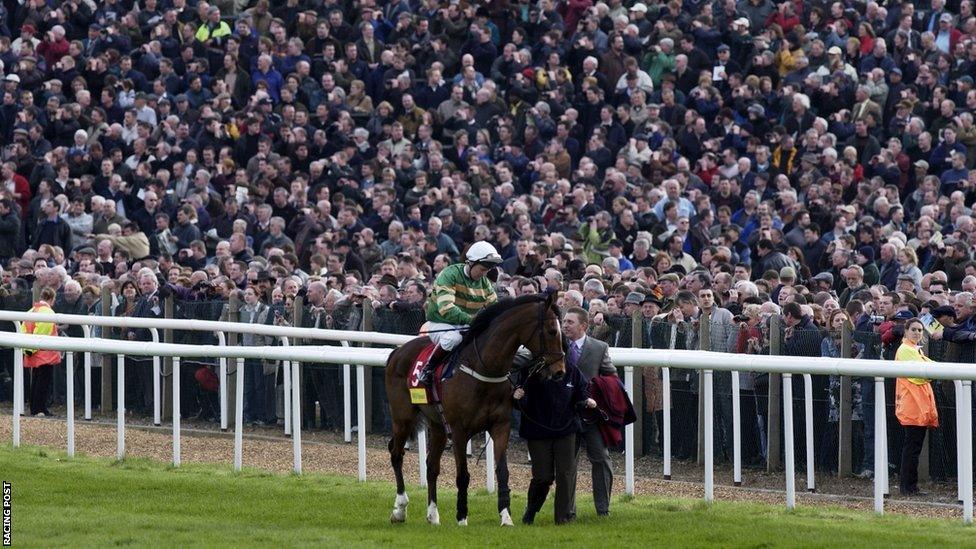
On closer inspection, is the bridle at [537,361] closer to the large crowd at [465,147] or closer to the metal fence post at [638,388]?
the metal fence post at [638,388]

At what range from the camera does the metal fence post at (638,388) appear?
13750mm

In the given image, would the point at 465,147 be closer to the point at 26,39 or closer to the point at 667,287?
the point at 26,39

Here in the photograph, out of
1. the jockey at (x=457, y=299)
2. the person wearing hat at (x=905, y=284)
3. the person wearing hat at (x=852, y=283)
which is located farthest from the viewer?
the person wearing hat at (x=852, y=283)

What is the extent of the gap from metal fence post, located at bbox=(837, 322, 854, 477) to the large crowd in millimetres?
2498

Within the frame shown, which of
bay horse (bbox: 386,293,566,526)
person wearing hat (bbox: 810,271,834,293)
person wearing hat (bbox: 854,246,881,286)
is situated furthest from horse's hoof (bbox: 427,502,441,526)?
person wearing hat (bbox: 854,246,881,286)

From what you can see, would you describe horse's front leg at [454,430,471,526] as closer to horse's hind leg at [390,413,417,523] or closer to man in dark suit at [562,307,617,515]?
horse's hind leg at [390,413,417,523]

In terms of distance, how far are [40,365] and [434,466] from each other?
23.4ft

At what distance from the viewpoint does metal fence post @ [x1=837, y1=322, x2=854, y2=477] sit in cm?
1277

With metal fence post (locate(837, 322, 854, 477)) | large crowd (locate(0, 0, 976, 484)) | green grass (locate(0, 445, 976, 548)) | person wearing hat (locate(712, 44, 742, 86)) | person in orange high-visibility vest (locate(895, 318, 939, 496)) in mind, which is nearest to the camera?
green grass (locate(0, 445, 976, 548))

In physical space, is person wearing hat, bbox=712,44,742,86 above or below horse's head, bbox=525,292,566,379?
above

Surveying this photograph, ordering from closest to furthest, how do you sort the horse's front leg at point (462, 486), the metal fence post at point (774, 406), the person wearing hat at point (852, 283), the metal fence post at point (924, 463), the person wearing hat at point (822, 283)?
1. the horse's front leg at point (462, 486)
2. the metal fence post at point (924, 463)
3. the metal fence post at point (774, 406)
4. the person wearing hat at point (852, 283)
5. the person wearing hat at point (822, 283)

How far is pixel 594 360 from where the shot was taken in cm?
1045

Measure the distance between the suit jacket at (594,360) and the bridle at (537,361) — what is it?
37cm

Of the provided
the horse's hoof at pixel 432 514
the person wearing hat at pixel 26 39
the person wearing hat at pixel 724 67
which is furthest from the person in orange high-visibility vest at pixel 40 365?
the person wearing hat at pixel 724 67
